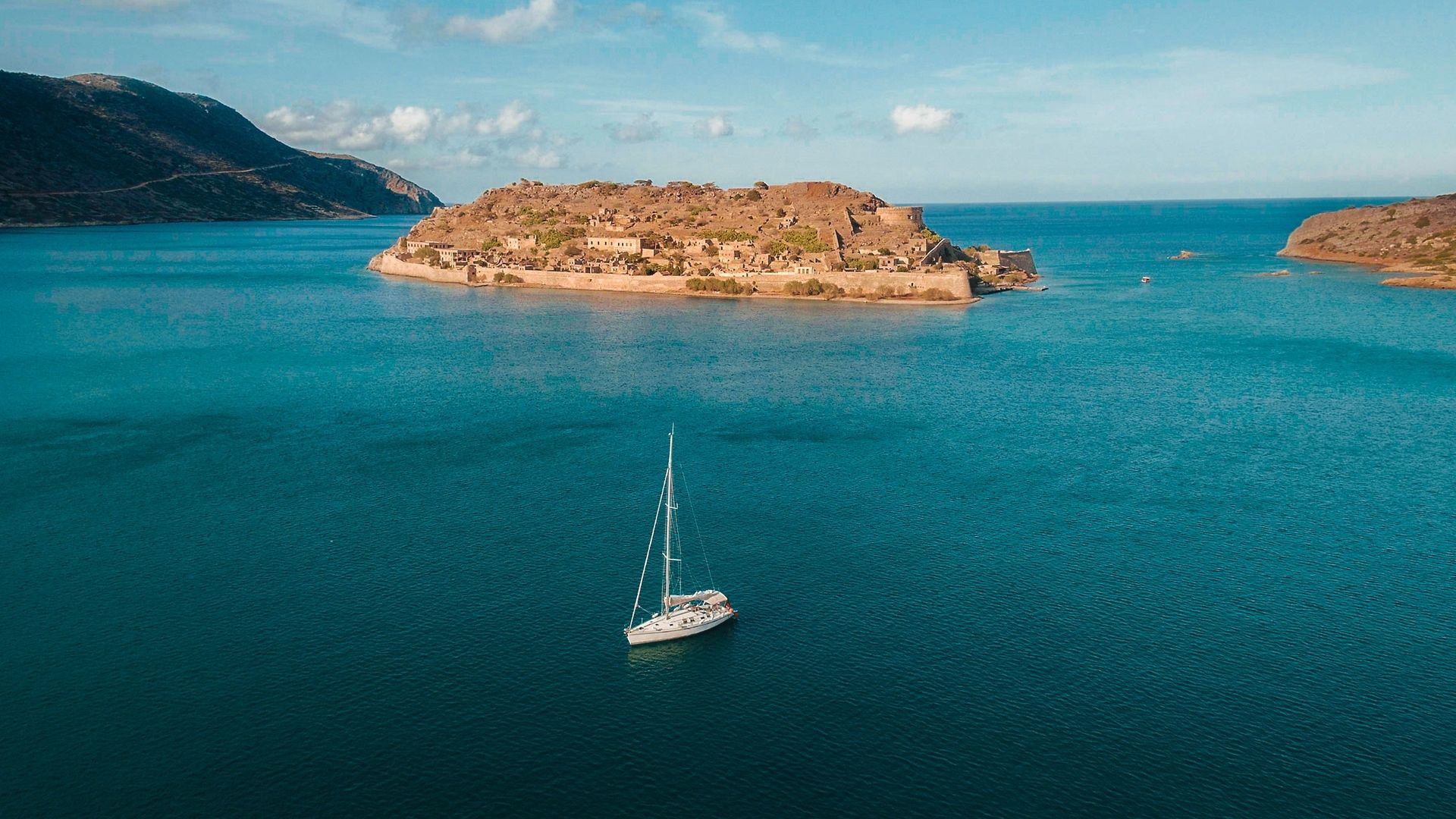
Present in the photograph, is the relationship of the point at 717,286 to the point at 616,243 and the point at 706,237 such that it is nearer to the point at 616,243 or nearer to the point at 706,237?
the point at 706,237

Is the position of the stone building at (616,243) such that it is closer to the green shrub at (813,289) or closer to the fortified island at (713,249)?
the fortified island at (713,249)

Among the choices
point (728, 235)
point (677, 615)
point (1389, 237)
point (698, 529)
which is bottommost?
point (677, 615)

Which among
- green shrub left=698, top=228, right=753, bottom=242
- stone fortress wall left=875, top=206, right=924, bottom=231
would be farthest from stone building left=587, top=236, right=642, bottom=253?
stone fortress wall left=875, top=206, right=924, bottom=231

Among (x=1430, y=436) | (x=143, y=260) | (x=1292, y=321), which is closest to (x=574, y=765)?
(x=1430, y=436)

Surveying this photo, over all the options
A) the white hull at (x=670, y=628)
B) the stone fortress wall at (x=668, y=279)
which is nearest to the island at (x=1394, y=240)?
the stone fortress wall at (x=668, y=279)

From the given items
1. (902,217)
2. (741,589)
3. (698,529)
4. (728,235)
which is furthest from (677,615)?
(902,217)

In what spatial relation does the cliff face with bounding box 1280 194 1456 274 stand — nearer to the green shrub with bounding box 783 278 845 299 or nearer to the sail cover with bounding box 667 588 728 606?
the green shrub with bounding box 783 278 845 299

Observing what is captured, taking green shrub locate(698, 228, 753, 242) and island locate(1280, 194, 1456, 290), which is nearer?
green shrub locate(698, 228, 753, 242)
